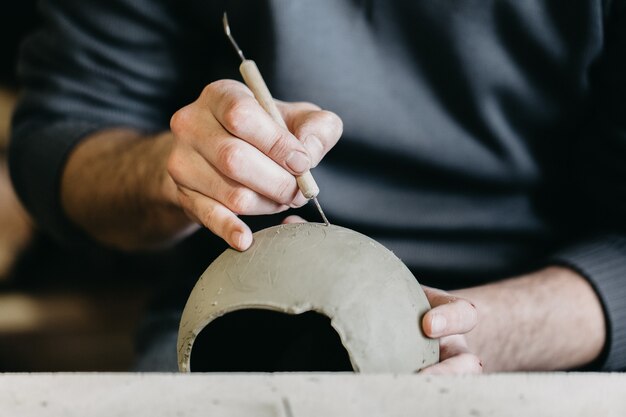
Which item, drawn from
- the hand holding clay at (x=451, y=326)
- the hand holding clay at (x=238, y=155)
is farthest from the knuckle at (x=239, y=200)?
the hand holding clay at (x=451, y=326)

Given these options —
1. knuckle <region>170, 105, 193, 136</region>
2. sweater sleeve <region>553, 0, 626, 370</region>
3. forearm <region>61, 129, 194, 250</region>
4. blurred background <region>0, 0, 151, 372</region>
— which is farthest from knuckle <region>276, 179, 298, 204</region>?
blurred background <region>0, 0, 151, 372</region>

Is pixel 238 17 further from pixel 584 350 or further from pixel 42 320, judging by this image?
pixel 42 320

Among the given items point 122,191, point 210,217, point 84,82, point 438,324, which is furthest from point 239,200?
point 84,82

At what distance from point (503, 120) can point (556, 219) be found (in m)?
0.15

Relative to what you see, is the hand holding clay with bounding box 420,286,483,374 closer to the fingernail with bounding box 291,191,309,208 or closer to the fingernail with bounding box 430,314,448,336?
the fingernail with bounding box 430,314,448,336

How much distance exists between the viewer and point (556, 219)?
940 mm

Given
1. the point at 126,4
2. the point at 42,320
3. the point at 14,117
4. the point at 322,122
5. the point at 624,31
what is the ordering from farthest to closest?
1. the point at 42,320
2. the point at 14,117
3. the point at 126,4
4. the point at 624,31
5. the point at 322,122

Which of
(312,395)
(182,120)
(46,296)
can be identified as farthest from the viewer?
(46,296)

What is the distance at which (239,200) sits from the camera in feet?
1.99

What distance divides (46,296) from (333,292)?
3.40 ft

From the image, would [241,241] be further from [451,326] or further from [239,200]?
[451,326]

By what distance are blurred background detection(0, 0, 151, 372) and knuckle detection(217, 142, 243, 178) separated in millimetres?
916

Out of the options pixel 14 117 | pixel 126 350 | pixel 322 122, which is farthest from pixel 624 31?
pixel 126 350

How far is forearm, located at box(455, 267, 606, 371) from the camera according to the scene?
789mm
